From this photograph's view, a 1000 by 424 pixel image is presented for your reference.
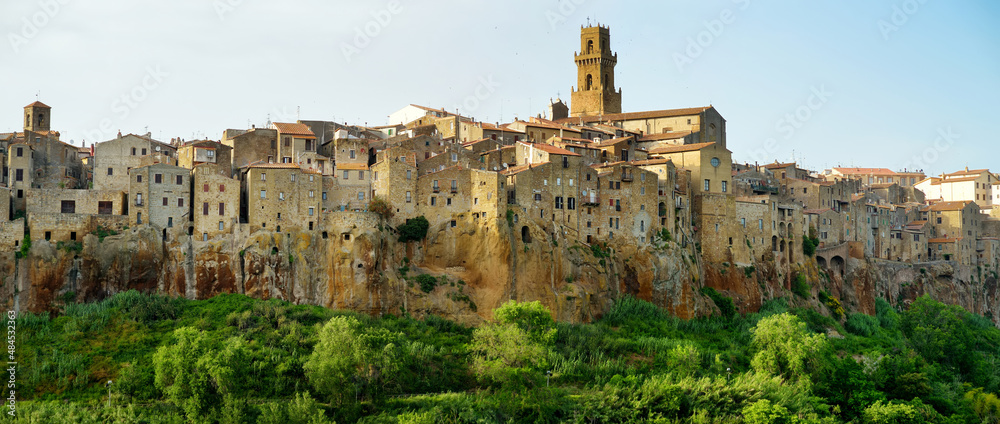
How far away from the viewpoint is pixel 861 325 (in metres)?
89.7

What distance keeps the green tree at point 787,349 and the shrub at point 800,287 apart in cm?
1752

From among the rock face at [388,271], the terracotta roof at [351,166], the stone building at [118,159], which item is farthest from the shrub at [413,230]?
the stone building at [118,159]

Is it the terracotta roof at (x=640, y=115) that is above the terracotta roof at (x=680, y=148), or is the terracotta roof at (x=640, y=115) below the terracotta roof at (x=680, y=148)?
above

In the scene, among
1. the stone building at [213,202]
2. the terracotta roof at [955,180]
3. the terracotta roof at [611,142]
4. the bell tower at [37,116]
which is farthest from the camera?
the terracotta roof at [955,180]

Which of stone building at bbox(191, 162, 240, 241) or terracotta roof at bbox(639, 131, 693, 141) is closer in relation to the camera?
stone building at bbox(191, 162, 240, 241)

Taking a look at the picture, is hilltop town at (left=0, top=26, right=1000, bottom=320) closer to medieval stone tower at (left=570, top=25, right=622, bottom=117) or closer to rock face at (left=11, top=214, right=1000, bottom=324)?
rock face at (left=11, top=214, right=1000, bottom=324)

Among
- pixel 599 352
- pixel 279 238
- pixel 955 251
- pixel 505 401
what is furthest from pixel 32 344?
pixel 955 251

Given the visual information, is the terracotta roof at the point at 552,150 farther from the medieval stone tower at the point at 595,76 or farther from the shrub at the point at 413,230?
the medieval stone tower at the point at 595,76

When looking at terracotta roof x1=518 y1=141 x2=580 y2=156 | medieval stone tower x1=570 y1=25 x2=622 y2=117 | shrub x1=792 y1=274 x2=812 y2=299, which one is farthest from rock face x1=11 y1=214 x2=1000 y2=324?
medieval stone tower x1=570 y1=25 x2=622 y2=117

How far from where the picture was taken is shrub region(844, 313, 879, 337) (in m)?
89.1

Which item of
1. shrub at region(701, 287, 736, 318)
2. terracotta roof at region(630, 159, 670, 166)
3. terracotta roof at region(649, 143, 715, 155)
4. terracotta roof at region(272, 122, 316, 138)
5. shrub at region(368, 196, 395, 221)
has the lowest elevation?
shrub at region(701, 287, 736, 318)

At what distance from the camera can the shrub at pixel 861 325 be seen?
8906 centimetres

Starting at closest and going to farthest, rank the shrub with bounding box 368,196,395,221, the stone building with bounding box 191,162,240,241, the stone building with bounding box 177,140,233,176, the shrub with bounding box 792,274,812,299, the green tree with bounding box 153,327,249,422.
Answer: the green tree with bounding box 153,327,249,422 → the stone building with bounding box 191,162,240,241 → the shrub with bounding box 368,196,395,221 → the stone building with bounding box 177,140,233,176 → the shrub with bounding box 792,274,812,299

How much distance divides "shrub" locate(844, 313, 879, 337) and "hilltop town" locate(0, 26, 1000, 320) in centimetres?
560
